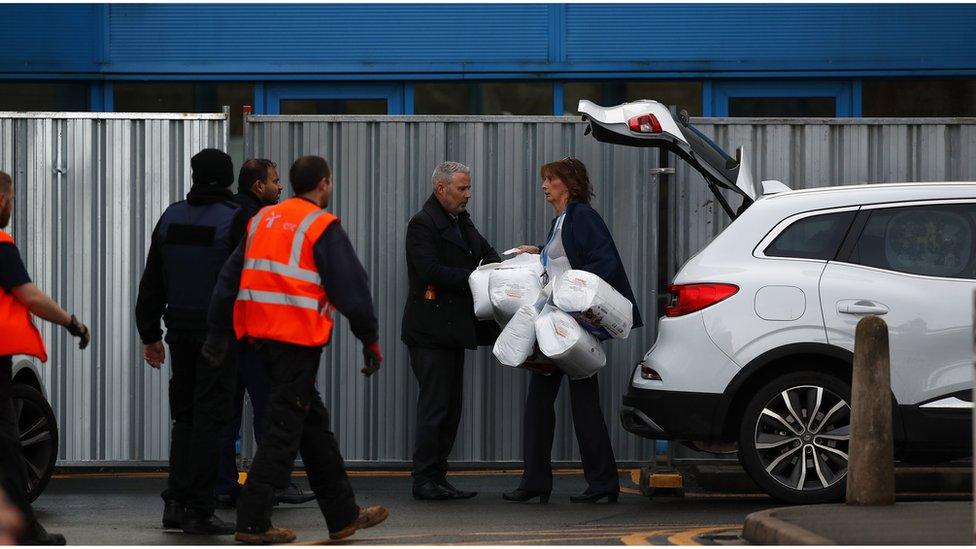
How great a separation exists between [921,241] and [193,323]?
417 cm

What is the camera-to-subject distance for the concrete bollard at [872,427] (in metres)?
7.70

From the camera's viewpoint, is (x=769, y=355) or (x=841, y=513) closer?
(x=841, y=513)

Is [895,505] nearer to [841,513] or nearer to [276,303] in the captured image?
[841,513]

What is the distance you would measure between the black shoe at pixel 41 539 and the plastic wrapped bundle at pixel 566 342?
121 inches

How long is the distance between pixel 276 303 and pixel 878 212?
3.68m

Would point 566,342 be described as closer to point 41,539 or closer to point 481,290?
point 481,290

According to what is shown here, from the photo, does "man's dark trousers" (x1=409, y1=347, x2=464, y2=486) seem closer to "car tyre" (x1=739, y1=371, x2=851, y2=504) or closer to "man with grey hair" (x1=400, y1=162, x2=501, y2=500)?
"man with grey hair" (x1=400, y1=162, x2=501, y2=500)

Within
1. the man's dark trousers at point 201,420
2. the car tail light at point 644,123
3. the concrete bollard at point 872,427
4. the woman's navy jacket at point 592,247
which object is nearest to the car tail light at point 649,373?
the woman's navy jacket at point 592,247

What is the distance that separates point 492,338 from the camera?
10.0 metres

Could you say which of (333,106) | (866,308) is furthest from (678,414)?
(333,106)

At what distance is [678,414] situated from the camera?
29.0ft

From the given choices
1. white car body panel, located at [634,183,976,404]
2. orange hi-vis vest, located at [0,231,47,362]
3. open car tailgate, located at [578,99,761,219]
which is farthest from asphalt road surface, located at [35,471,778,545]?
open car tailgate, located at [578,99,761,219]

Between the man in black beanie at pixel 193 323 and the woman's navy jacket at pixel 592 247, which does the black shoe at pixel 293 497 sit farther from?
the woman's navy jacket at pixel 592 247

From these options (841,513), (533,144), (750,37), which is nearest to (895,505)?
(841,513)
